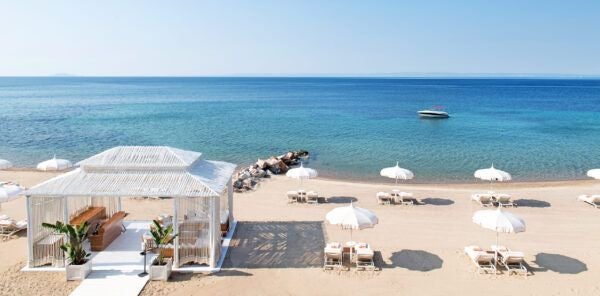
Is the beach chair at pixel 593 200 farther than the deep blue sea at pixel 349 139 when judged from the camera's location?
No

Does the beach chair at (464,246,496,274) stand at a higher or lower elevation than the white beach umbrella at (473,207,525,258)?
lower

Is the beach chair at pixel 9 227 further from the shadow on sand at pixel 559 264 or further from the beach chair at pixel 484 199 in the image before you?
the beach chair at pixel 484 199

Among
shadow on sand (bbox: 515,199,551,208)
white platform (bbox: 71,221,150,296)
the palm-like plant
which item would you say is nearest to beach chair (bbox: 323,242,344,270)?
white platform (bbox: 71,221,150,296)

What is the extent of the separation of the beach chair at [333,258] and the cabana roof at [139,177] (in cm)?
345

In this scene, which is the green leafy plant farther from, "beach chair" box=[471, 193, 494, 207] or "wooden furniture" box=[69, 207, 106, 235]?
"beach chair" box=[471, 193, 494, 207]

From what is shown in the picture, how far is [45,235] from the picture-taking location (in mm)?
12367

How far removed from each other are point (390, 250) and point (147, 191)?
7.38m

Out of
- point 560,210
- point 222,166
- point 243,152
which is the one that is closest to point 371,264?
point 222,166

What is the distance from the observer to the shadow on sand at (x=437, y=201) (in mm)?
19297

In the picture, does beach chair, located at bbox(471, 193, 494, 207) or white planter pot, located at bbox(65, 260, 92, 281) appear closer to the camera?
white planter pot, located at bbox(65, 260, 92, 281)

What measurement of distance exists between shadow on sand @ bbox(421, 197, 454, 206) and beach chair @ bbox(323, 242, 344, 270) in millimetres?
8104

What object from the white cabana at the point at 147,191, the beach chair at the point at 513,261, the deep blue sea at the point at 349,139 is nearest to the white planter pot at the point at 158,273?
the white cabana at the point at 147,191

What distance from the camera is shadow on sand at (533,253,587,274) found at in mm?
12375

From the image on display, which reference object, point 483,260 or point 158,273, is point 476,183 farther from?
point 158,273
